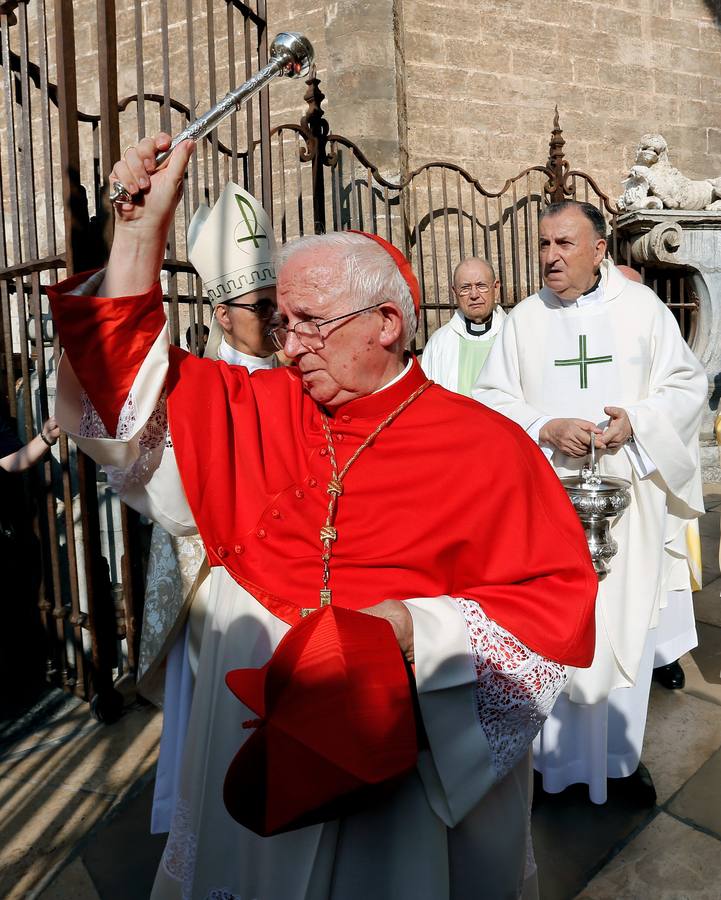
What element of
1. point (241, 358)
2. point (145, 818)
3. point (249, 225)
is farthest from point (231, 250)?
point (145, 818)

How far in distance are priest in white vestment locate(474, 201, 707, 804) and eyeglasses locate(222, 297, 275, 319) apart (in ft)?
3.74

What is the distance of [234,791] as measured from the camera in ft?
4.32

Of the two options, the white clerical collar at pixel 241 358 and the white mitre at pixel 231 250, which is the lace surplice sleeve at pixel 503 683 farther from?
the white mitre at pixel 231 250

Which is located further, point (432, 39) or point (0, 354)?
point (432, 39)

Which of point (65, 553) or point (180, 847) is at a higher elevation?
point (65, 553)

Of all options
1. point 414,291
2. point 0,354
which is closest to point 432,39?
point 0,354

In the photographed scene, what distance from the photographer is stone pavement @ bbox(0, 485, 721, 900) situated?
2459 millimetres

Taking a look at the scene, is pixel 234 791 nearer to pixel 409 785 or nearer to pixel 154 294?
pixel 409 785

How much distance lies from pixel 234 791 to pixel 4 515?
301 cm

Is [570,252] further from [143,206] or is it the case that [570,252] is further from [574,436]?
[143,206]

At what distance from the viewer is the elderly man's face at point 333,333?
5.29 feet

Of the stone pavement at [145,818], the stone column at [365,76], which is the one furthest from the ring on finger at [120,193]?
the stone column at [365,76]

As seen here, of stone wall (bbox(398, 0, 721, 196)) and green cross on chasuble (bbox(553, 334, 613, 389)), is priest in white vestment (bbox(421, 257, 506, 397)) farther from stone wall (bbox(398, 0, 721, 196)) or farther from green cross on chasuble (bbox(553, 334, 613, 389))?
stone wall (bbox(398, 0, 721, 196))

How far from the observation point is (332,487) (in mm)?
1651
